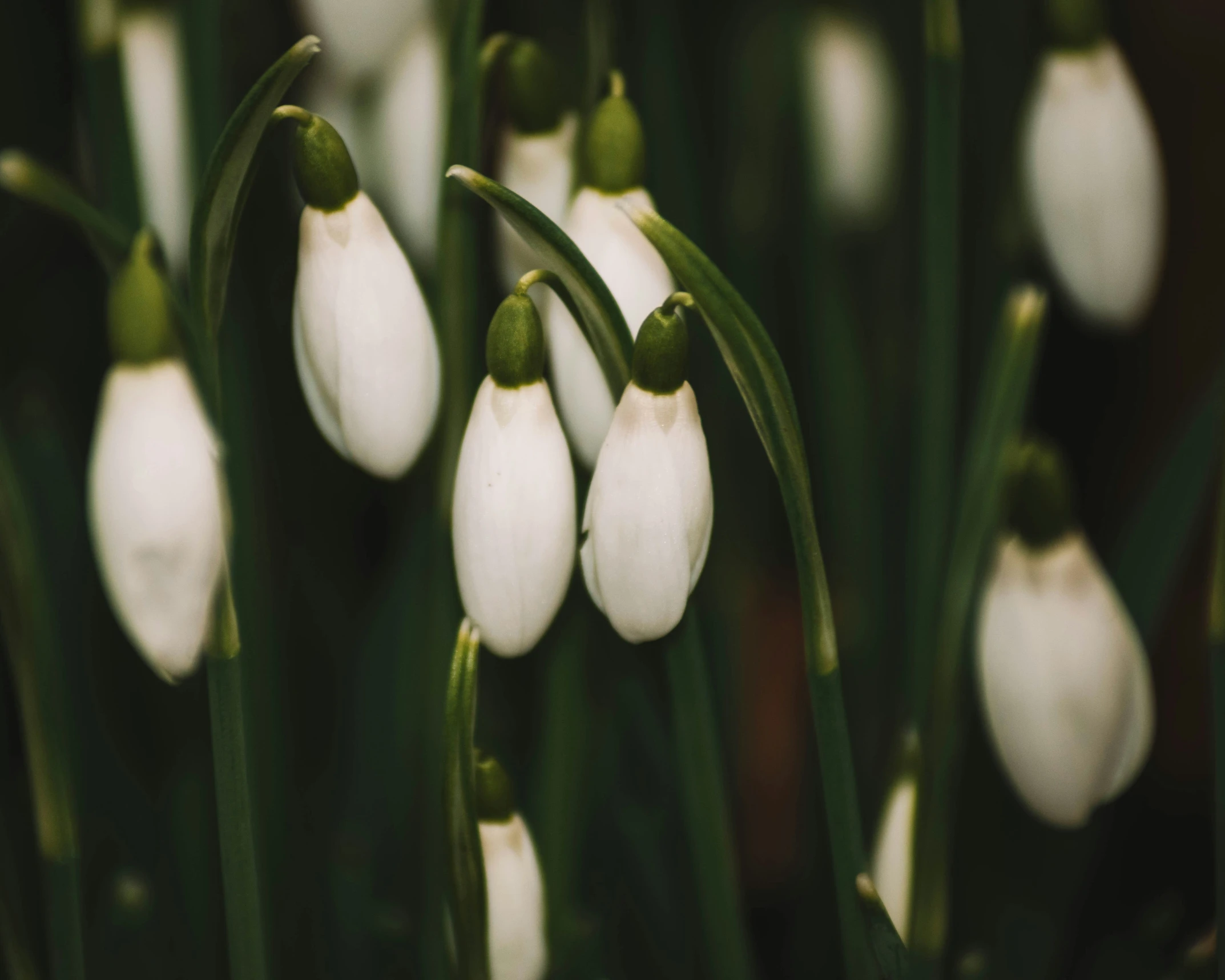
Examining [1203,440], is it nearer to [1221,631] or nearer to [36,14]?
[1221,631]

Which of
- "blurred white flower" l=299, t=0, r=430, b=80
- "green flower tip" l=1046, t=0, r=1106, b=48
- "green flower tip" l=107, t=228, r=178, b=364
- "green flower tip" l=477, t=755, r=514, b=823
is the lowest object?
"green flower tip" l=477, t=755, r=514, b=823

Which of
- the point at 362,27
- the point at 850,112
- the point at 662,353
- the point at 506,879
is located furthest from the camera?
the point at 850,112

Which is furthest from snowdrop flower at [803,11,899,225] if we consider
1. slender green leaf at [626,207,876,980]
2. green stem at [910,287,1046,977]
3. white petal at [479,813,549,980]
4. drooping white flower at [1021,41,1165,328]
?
white petal at [479,813,549,980]

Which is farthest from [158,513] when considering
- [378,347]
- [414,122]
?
[414,122]

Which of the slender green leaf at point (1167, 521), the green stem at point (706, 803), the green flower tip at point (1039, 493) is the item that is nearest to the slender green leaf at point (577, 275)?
the green stem at point (706, 803)

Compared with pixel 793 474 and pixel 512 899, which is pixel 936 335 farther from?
pixel 512 899

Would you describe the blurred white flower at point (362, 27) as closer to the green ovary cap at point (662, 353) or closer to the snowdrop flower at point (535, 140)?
the snowdrop flower at point (535, 140)

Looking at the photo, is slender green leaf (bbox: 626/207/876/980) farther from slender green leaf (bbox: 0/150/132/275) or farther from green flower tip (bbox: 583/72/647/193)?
slender green leaf (bbox: 0/150/132/275)
